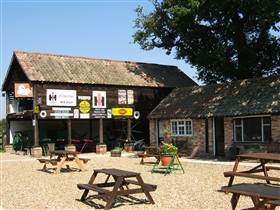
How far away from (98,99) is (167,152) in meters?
12.1

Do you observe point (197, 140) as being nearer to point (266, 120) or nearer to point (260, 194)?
point (266, 120)

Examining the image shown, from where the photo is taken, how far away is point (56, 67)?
2548 centimetres

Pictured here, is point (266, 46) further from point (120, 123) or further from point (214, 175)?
point (214, 175)

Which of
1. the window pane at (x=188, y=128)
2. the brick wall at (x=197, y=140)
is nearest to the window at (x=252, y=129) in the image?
the brick wall at (x=197, y=140)

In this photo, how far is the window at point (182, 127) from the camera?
22.9 metres

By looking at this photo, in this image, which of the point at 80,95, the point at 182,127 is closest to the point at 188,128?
the point at 182,127

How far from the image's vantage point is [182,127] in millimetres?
23250

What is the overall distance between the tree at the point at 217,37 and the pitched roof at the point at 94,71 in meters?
2.37

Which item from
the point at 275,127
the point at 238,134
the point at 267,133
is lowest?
the point at 238,134

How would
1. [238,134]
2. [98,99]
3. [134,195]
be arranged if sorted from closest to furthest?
[134,195], [238,134], [98,99]

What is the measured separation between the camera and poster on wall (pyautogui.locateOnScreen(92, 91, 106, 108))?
2578 centimetres

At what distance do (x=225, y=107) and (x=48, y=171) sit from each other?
32.1 ft

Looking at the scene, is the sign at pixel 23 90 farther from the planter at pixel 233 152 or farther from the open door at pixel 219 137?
the planter at pixel 233 152

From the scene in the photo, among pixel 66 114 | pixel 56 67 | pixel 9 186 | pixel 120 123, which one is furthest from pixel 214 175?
pixel 120 123
